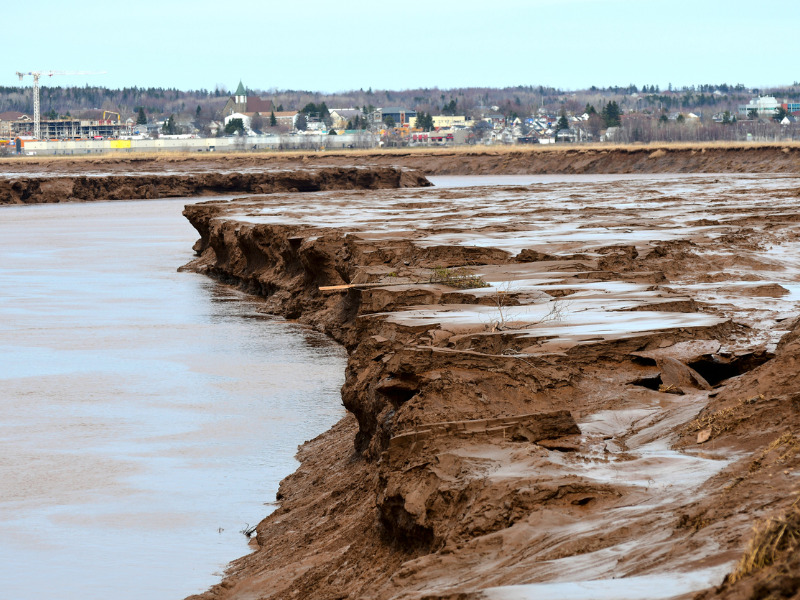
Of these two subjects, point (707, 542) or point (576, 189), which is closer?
point (707, 542)

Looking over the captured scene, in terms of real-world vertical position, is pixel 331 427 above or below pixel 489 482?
below

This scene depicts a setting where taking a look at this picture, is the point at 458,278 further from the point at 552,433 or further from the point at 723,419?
the point at 723,419

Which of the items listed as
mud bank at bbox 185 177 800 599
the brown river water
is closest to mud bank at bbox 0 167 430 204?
the brown river water

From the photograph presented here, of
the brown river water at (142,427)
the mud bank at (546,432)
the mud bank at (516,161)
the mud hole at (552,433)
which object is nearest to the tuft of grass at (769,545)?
the mud hole at (552,433)

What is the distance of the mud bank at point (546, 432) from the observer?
493 cm

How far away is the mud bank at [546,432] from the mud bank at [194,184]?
48395mm

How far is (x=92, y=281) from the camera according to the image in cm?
2630

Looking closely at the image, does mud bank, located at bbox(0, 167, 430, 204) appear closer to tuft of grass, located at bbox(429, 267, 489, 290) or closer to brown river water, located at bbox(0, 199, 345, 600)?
brown river water, located at bbox(0, 199, 345, 600)

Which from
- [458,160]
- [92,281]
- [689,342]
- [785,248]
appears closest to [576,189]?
[92,281]

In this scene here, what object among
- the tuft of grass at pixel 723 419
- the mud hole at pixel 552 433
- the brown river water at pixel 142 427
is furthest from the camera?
the brown river water at pixel 142 427

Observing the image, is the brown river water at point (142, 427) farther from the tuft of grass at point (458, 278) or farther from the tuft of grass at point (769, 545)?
the tuft of grass at point (769, 545)

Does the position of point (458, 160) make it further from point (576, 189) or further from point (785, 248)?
point (785, 248)

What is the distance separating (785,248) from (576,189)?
22.8 meters

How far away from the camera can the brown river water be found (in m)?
8.48
